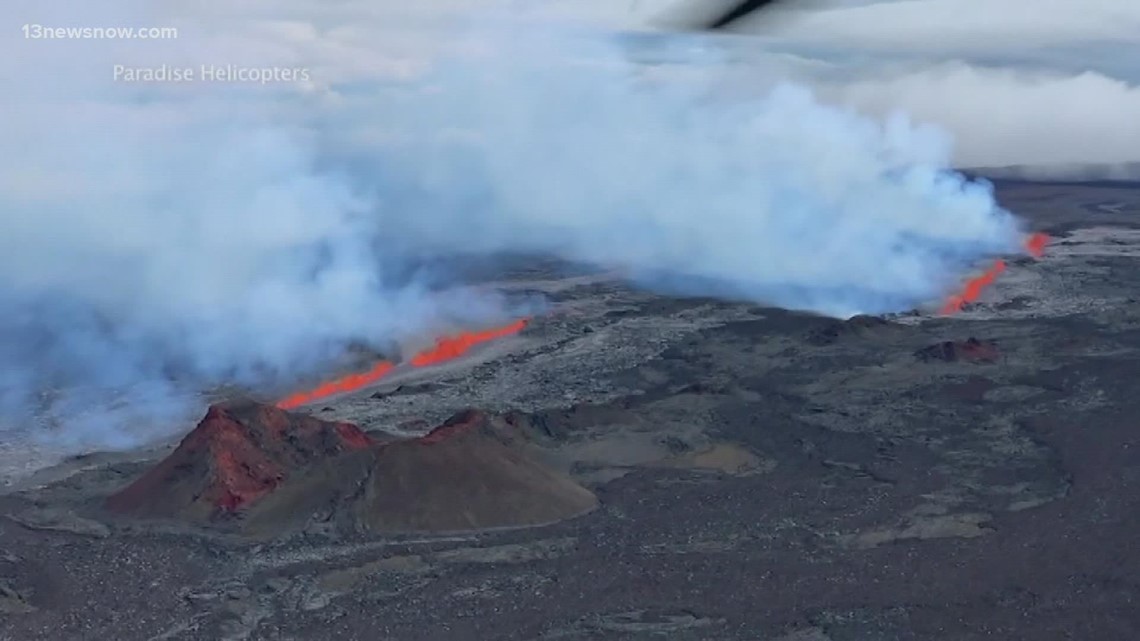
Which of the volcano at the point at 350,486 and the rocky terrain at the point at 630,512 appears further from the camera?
the volcano at the point at 350,486

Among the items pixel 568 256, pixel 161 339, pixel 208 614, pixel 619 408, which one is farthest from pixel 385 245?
pixel 208 614

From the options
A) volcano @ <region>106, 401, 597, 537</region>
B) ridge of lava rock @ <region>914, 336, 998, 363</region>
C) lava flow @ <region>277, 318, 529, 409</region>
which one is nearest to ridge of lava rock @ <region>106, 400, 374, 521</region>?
volcano @ <region>106, 401, 597, 537</region>

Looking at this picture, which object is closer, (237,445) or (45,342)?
(237,445)

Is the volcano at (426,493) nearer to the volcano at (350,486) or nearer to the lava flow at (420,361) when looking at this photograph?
the volcano at (350,486)

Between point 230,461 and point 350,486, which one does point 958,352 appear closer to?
point 350,486

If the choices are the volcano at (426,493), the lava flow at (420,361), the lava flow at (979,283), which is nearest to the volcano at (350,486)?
the volcano at (426,493)

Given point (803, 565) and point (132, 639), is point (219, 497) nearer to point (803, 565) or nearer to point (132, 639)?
point (132, 639)

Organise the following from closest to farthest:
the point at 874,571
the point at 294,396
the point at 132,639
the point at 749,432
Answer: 1. the point at 132,639
2. the point at 874,571
3. the point at 749,432
4. the point at 294,396
